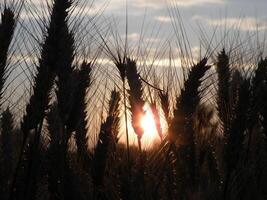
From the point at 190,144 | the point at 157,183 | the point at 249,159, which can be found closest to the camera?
the point at 157,183

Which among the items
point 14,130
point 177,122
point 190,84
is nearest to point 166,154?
point 177,122

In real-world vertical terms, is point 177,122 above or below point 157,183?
above

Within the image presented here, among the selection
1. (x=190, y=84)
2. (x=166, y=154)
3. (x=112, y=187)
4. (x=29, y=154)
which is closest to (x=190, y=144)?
(x=166, y=154)

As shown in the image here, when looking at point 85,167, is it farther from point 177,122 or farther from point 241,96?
point 241,96

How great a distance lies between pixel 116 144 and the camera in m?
4.29

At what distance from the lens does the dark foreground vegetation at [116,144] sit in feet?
11.0

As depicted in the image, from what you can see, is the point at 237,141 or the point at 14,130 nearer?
the point at 237,141

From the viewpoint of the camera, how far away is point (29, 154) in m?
3.77

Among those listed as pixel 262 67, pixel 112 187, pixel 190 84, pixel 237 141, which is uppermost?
pixel 262 67

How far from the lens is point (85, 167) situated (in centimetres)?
408

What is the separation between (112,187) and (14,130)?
5.28ft

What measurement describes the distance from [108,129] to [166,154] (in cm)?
51

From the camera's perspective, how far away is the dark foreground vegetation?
336 cm

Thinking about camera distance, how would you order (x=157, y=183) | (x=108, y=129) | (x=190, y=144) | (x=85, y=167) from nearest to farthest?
(x=157, y=183), (x=108, y=129), (x=85, y=167), (x=190, y=144)
